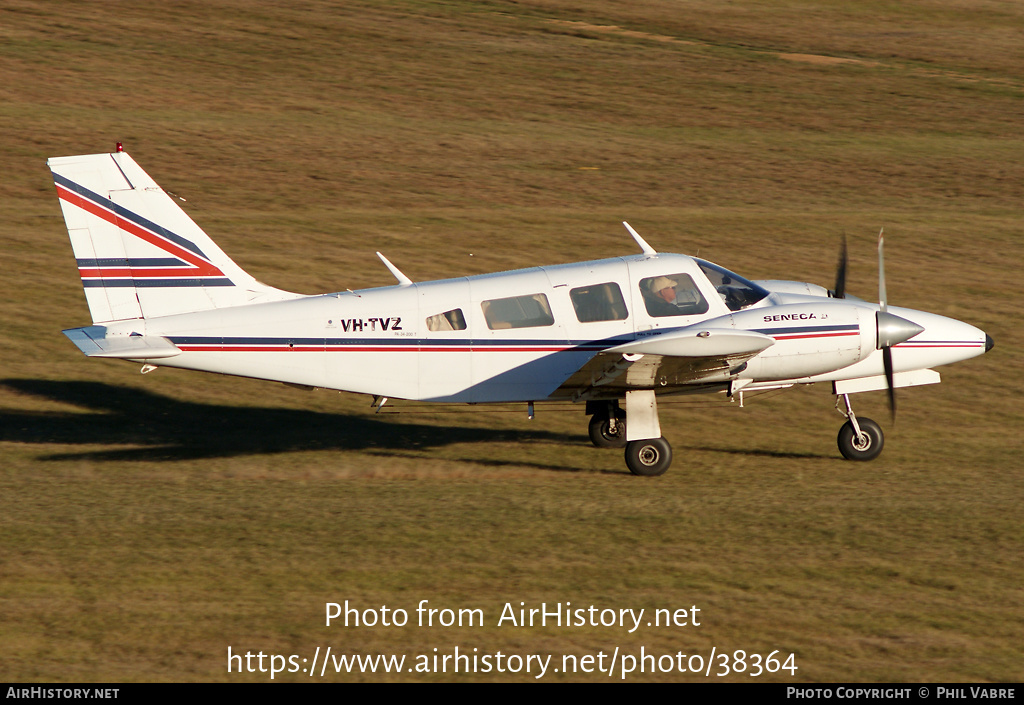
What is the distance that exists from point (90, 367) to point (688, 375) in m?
9.74

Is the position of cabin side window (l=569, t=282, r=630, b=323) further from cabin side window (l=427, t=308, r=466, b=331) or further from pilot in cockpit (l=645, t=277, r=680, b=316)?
cabin side window (l=427, t=308, r=466, b=331)

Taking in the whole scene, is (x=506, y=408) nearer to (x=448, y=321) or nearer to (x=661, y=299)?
(x=448, y=321)

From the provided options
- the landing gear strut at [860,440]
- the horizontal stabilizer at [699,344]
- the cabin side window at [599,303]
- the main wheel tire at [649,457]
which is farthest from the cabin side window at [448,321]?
the landing gear strut at [860,440]

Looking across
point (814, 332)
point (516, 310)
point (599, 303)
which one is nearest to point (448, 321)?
point (516, 310)

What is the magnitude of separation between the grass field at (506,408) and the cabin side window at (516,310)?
195 centimetres

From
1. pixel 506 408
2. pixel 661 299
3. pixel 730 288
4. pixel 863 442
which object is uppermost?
pixel 730 288

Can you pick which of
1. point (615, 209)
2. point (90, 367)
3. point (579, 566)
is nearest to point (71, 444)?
point (90, 367)

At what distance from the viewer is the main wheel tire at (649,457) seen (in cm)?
1209

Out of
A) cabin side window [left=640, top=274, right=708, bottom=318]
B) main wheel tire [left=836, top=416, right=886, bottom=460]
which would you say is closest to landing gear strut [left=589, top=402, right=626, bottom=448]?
cabin side window [left=640, top=274, right=708, bottom=318]

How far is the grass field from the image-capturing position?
28.7 ft

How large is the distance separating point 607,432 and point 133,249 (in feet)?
20.5

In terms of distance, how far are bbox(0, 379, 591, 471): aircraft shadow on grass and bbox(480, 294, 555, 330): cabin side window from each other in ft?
6.65

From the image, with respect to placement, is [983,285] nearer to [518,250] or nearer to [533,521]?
[518,250]

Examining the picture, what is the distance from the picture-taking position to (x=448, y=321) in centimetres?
1182
